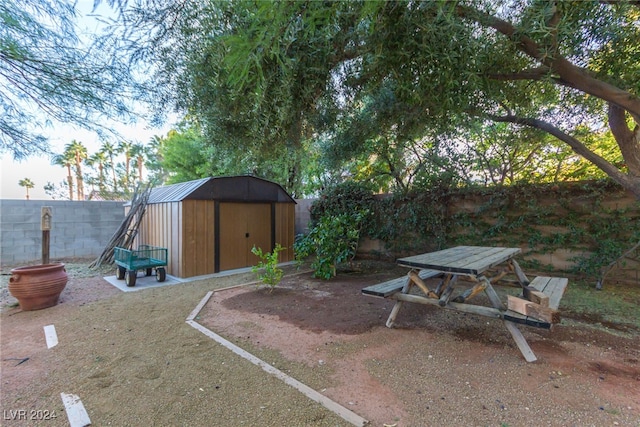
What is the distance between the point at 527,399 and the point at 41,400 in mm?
3152

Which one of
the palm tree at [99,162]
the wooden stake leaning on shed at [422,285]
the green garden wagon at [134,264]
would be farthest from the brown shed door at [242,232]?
the palm tree at [99,162]

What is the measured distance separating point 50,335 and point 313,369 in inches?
111

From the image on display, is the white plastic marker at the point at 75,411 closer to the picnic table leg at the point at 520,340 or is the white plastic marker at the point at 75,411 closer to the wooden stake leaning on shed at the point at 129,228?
the picnic table leg at the point at 520,340

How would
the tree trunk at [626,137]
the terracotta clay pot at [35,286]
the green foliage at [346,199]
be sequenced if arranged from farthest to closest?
the green foliage at [346,199], the terracotta clay pot at [35,286], the tree trunk at [626,137]

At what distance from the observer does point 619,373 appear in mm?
2045

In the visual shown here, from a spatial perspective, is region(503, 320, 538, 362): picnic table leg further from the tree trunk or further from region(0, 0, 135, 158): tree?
region(0, 0, 135, 158): tree

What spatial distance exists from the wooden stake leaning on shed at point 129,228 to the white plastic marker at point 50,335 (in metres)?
3.89

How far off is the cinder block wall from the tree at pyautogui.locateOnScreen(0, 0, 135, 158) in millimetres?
4607

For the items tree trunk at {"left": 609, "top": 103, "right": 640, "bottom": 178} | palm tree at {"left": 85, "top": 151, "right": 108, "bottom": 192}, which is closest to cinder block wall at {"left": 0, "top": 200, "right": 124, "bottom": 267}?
tree trunk at {"left": 609, "top": 103, "right": 640, "bottom": 178}

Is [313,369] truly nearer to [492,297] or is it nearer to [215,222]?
[492,297]

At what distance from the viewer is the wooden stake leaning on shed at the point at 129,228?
6543mm

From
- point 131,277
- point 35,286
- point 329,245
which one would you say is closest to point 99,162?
point 131,277

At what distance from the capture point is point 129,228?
272 inches

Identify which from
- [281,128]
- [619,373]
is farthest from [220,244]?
[619,373]
